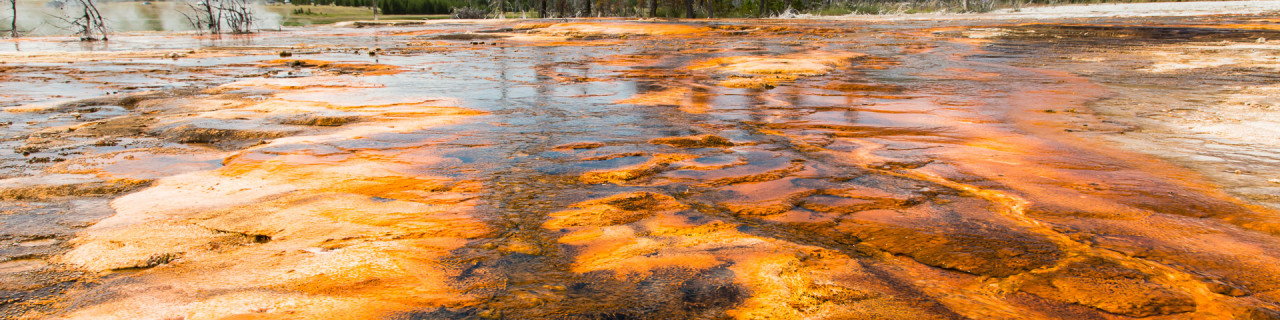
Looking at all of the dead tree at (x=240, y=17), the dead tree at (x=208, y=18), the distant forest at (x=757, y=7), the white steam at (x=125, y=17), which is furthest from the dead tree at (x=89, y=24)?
the distant forest at (x=757, y=7)

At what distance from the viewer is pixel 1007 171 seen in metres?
2.76

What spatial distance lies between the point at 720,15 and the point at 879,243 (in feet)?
103

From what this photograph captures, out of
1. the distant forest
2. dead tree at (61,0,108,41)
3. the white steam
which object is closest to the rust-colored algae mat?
dead tree at (61,0,108,41)

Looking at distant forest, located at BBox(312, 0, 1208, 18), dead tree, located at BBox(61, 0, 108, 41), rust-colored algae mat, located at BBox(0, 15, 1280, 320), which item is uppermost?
distant forest, located at BBox(312, 0, 1208, 18)

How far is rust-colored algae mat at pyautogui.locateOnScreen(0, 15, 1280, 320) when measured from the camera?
62.2 inches

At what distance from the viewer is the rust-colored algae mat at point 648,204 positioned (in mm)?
1579

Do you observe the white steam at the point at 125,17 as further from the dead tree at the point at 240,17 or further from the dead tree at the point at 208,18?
the dead tree at the point at 240,17

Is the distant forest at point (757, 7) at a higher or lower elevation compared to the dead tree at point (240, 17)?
higher

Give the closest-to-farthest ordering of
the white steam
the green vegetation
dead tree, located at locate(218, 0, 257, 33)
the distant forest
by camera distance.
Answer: dead tree, located at locate(218, 0, 257, 33)
the white steam
the distant forest
the green vegetation

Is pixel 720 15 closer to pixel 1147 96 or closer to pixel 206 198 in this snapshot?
pixel 1147 96

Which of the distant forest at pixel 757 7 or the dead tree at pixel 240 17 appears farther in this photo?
the distant forest at pixel 757 7

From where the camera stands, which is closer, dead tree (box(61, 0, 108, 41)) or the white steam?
dead tree (box(61, 0, 108, 41))

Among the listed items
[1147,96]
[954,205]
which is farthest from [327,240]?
[1147,96]

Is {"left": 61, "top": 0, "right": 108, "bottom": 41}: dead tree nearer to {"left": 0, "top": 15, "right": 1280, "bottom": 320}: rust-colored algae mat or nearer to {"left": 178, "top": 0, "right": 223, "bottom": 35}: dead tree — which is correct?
{"left": 178, "top": 0, "right": 223, "bottom": 35}: dead tree
